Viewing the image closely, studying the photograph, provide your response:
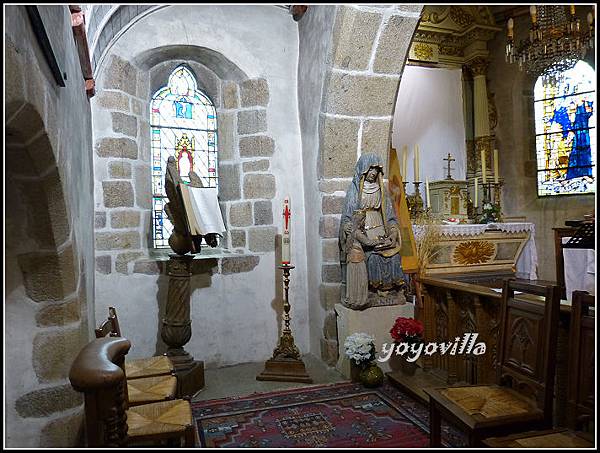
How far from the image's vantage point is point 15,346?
6.10 feet

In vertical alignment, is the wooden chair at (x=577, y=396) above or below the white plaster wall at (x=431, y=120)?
below

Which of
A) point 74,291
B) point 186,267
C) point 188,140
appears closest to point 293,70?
point 188,140

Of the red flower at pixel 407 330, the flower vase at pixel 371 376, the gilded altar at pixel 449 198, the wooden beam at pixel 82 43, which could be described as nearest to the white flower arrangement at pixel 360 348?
the flower vase at pixel 371 376

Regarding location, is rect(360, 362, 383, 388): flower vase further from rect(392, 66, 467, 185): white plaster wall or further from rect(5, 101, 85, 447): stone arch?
rect(392, 66, 467, 185): white plaster wall

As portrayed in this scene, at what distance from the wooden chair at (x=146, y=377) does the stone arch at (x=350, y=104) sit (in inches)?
65.4

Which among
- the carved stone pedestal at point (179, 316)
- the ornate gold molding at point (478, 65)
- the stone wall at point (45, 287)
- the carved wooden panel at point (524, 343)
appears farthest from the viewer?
the ornate gold molding at point (478, 65)

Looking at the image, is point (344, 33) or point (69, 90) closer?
point (69, 90)

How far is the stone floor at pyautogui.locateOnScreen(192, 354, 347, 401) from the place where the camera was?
3.53 metres

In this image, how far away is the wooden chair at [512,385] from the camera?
1.94 meters

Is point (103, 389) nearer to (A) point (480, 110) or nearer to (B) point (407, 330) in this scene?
(B) point (407, 330)

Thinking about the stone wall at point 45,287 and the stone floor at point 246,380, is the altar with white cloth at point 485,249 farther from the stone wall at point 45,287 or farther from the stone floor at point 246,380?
the stone wall at point 45,287

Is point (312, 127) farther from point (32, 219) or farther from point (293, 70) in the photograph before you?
point (32, 219)

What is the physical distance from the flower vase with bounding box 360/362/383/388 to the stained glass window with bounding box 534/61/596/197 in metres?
4.86

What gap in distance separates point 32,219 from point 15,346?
51cm
